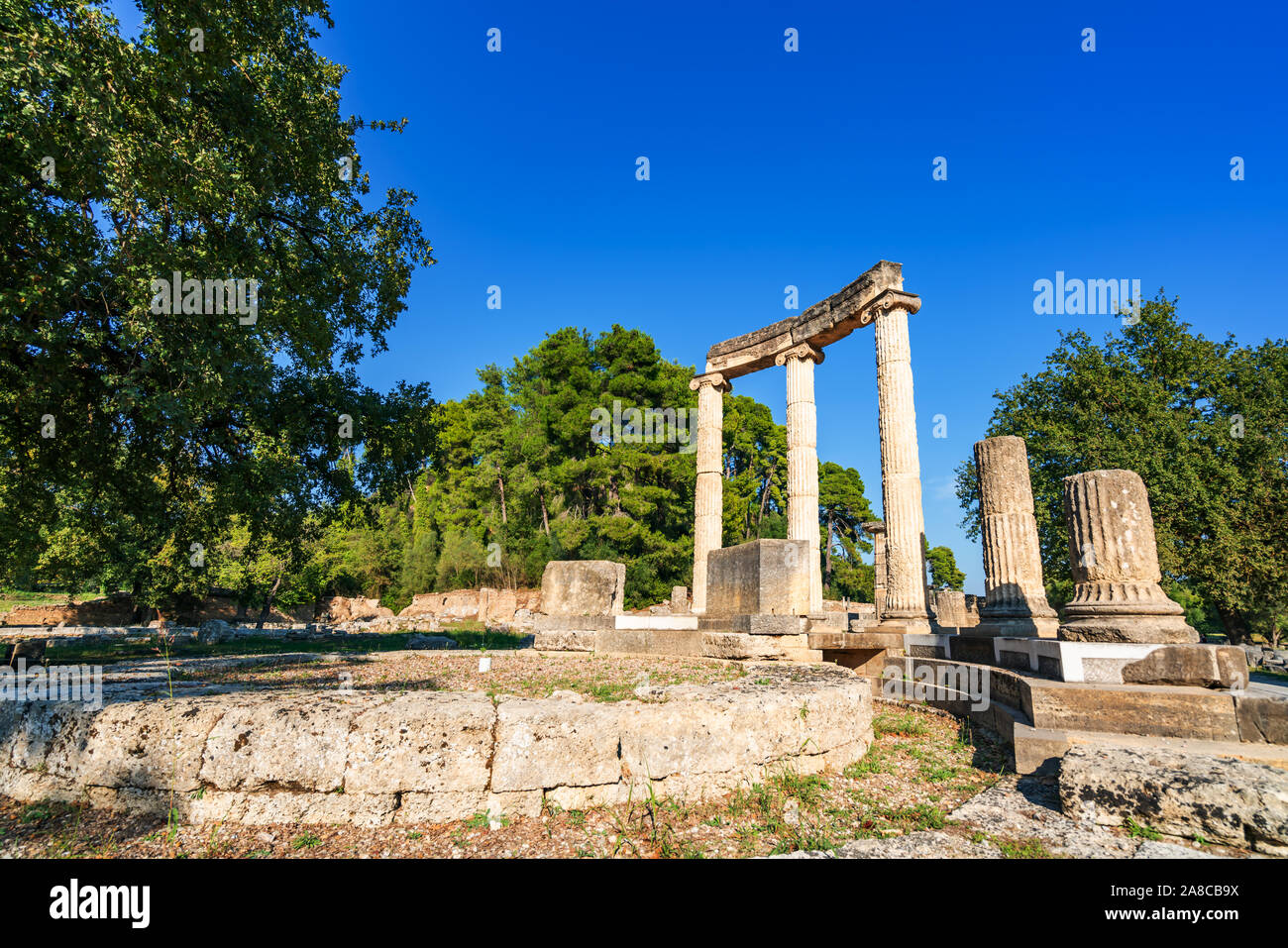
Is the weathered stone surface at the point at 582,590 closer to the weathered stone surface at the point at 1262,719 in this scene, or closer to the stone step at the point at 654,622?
the stone step at the point at 654,622

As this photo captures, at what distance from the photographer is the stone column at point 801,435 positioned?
16.0 meters

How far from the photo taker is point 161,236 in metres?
8.06

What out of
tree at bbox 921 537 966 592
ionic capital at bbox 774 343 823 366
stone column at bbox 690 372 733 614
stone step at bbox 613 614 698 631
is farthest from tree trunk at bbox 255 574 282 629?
tree at bbox 921 537 966 592

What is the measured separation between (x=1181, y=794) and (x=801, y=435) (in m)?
13.8

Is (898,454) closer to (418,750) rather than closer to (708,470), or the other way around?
(708,470)

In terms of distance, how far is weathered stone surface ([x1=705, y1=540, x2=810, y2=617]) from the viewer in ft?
28.3

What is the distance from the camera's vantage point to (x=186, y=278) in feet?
25.9

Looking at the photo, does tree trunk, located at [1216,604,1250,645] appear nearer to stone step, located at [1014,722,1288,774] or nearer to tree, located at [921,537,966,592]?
stone step, located at [1014,722,1288,774]

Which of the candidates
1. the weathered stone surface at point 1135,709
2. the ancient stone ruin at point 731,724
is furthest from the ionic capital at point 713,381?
the weathered stone surface at point 1135,709

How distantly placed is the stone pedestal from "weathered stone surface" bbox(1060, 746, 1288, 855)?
9.70 m

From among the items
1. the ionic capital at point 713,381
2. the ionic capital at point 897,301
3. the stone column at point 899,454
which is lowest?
the stone column at point 899,454

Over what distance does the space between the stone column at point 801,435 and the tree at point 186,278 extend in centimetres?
948

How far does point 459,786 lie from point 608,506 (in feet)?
98.6
